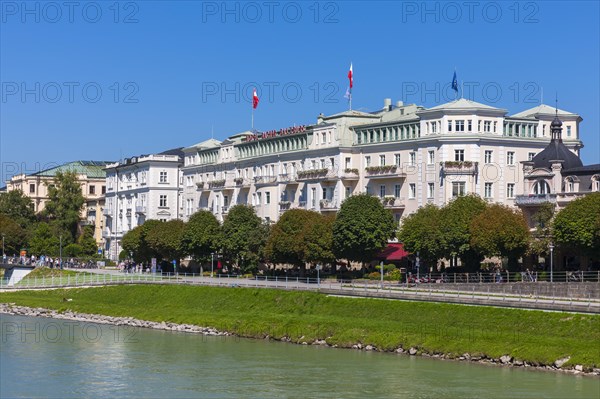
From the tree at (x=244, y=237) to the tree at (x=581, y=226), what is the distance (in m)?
36.1

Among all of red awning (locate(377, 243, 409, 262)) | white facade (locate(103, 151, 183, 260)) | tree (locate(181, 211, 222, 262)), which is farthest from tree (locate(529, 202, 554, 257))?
white facade (locate(103, 151, 183, 260))

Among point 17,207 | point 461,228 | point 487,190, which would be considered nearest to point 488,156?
point 487,190

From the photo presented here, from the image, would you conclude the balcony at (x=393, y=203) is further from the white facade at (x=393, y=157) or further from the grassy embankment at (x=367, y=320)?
the grassy embankment at (x=367, y=320)

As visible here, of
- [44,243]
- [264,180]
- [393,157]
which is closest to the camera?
[393,157]

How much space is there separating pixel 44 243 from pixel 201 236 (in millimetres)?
45208

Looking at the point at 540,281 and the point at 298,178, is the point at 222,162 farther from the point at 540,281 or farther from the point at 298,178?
the point at 540,281

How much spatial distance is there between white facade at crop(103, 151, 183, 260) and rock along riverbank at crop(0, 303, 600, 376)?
50.7 meters

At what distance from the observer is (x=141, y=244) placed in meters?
140

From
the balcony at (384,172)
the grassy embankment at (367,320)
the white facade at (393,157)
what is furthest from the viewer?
→ the balcony at (384,172)

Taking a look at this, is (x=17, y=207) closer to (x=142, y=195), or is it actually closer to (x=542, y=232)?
(x=142, y=195)

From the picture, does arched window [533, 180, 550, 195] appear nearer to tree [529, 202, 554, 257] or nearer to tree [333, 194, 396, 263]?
tree [529, 202, 554, 257]

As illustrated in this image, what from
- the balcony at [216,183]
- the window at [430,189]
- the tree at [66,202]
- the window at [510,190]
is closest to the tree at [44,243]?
the tree at [66,202]

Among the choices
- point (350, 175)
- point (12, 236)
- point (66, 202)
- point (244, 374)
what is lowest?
point (244, 374)

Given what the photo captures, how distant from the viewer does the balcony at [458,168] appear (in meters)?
107
